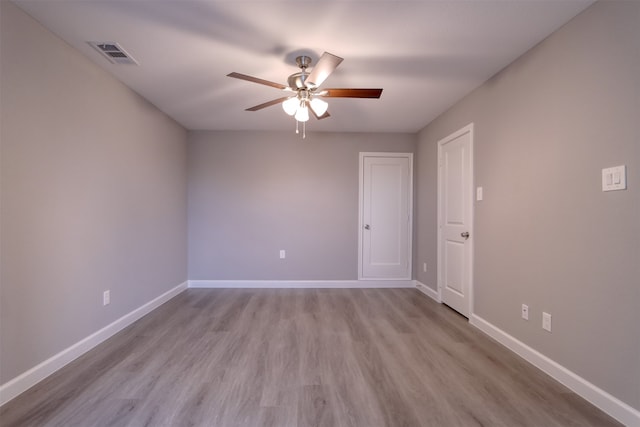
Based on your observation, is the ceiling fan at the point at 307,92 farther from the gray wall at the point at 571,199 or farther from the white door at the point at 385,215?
the white door at the point at 385,215

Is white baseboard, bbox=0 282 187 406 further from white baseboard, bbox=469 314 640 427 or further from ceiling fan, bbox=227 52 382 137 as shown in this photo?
white baseboard, bbox=469 314 640 427

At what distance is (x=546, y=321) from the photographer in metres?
1.93

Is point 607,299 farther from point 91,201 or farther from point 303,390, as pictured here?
point 91,201

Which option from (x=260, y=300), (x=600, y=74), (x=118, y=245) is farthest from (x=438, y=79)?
(x=118, y=245)

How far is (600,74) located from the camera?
5.21ft

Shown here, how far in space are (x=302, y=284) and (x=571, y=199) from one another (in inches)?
129

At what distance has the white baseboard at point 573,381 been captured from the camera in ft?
4.69

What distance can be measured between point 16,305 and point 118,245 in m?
0.98

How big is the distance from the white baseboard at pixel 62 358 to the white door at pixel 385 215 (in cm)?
294

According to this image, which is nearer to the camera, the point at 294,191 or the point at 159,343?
the point at 159,343

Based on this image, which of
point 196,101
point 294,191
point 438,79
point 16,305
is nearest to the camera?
point 16,305

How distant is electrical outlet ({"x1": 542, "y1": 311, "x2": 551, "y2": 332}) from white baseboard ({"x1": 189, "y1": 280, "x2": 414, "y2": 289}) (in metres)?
2.34

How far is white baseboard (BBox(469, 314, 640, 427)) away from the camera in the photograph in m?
1.43

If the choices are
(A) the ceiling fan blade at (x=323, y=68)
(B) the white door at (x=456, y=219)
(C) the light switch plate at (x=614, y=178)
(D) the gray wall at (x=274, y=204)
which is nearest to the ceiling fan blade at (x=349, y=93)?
(A) the ceiling fan blade at (x=323, y=68)
